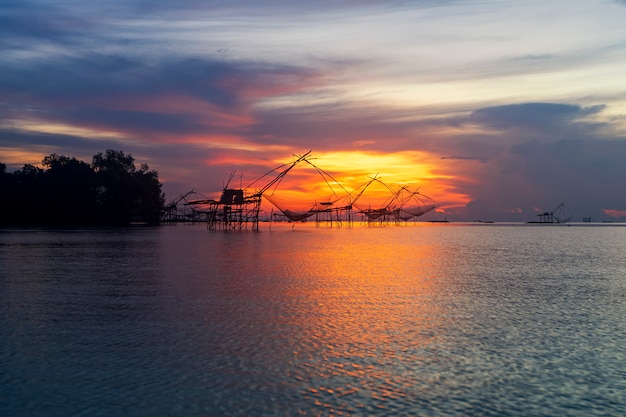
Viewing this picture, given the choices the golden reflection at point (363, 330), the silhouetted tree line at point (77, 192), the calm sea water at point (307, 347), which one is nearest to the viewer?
the calm sea water at point (307, 347)

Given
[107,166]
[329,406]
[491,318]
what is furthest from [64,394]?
[107,166]

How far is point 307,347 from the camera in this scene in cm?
1088

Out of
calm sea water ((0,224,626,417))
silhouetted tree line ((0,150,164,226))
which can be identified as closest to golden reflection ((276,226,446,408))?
calm sea water ((0,224,626,417))

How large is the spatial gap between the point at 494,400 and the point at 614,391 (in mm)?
1979

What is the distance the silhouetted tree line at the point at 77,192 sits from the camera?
8012 cm

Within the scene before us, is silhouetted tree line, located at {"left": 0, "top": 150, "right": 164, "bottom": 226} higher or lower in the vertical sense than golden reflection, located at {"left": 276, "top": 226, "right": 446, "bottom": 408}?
higher

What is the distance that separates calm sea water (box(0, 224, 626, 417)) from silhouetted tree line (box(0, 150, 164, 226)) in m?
65.4

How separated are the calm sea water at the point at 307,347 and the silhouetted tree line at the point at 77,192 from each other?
65400mm

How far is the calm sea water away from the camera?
7.80 m

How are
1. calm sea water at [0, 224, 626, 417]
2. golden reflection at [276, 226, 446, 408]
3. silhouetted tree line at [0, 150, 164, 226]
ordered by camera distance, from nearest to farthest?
calm sea water at [0, 224, 626, 417] → golden reflection at [276, 226, 446, 408] → silhouetted tree line at [0, 150, 164, 226]

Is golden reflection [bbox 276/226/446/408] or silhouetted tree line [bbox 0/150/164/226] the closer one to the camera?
golden reflection [bbox 276/226/446/408]

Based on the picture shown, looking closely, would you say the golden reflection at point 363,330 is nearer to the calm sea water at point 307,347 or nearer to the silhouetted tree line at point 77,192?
the calm sea water at point 307,347

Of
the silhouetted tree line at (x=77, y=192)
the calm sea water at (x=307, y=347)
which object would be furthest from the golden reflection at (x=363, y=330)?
the silhouetted tree line at (x=77, y=192)

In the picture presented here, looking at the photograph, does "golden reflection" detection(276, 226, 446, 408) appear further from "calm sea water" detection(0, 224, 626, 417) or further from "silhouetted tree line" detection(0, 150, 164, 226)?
"silhouetted tree line" detection(0, 150, 164, 226)
